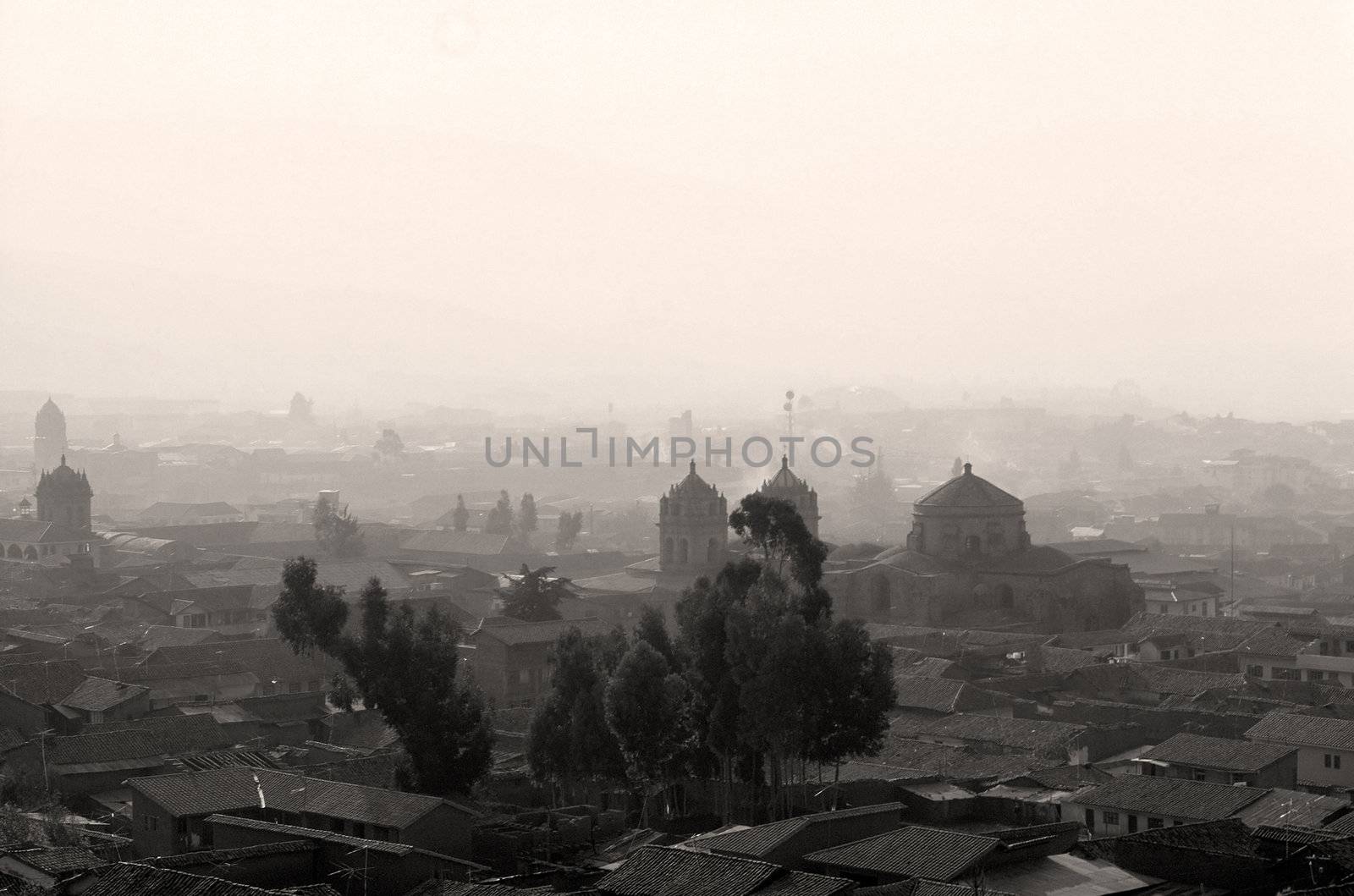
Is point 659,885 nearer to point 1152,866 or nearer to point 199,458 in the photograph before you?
point 1152,866

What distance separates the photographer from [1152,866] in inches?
888

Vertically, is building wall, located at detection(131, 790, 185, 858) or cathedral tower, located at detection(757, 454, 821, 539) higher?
cathedral tower, located at detection(757, 454, 821, 539)

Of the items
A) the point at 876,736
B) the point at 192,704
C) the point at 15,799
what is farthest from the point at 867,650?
the point at 192,704

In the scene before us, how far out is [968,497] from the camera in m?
52.7

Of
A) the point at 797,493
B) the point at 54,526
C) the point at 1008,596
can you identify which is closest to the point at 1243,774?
the point at 1008,596

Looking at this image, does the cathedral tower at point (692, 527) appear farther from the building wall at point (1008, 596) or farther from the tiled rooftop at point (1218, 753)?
the tiled rooftop at point (1218, 753)

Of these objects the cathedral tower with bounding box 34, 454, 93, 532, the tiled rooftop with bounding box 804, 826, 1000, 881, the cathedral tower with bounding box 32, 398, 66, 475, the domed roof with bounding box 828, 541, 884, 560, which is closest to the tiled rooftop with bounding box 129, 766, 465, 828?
the tiled rooftop with bounding box 804, 826, 1000, 881

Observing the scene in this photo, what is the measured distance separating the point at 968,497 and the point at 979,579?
239 cm

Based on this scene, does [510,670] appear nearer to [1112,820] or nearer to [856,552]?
[856,552]

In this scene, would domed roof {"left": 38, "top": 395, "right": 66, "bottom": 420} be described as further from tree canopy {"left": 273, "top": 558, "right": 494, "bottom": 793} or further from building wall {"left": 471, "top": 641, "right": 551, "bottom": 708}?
tree canopy {"left": 273, "top": 558, "right": 494, "bottom": 793}

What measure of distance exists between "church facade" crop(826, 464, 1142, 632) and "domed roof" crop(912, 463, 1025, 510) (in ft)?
0.07

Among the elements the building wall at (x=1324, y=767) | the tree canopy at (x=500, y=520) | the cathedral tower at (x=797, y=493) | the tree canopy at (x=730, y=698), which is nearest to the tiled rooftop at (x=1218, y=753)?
the building wall at (x=1324, y=767)

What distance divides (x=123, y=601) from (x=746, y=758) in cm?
3331

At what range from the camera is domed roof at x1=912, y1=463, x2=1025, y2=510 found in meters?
52.4
